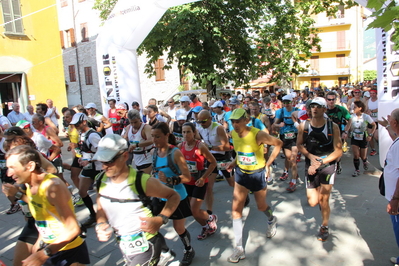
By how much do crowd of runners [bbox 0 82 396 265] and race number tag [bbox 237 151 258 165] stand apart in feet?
0.04

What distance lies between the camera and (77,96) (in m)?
30.4

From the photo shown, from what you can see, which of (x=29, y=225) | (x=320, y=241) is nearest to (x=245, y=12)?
(x=320, y=241)

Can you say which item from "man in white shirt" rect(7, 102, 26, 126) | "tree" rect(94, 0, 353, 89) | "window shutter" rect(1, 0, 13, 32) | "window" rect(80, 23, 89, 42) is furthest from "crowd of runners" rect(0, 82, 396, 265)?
"window" rect(80, 23, 89, 42)

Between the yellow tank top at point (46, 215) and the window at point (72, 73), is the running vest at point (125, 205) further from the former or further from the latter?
the window at point (72, 73)

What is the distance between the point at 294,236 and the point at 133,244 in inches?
104

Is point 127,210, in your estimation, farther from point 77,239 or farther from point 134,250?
point 77,239

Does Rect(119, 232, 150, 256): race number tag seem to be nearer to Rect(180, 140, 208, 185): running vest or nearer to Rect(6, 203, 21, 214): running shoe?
Rect(180, 140, 208, 185): running vest

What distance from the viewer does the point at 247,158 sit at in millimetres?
4035

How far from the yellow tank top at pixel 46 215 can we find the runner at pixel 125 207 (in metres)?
0.36

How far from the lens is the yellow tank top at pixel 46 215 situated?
2521mm

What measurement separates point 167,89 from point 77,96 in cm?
881

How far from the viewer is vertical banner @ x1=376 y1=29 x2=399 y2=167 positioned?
6074 mm

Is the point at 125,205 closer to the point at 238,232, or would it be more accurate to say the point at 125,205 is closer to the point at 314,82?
the point at 238,232

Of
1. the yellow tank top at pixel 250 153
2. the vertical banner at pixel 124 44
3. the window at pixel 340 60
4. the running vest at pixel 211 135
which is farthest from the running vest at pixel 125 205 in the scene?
the window at pixel 340 60
